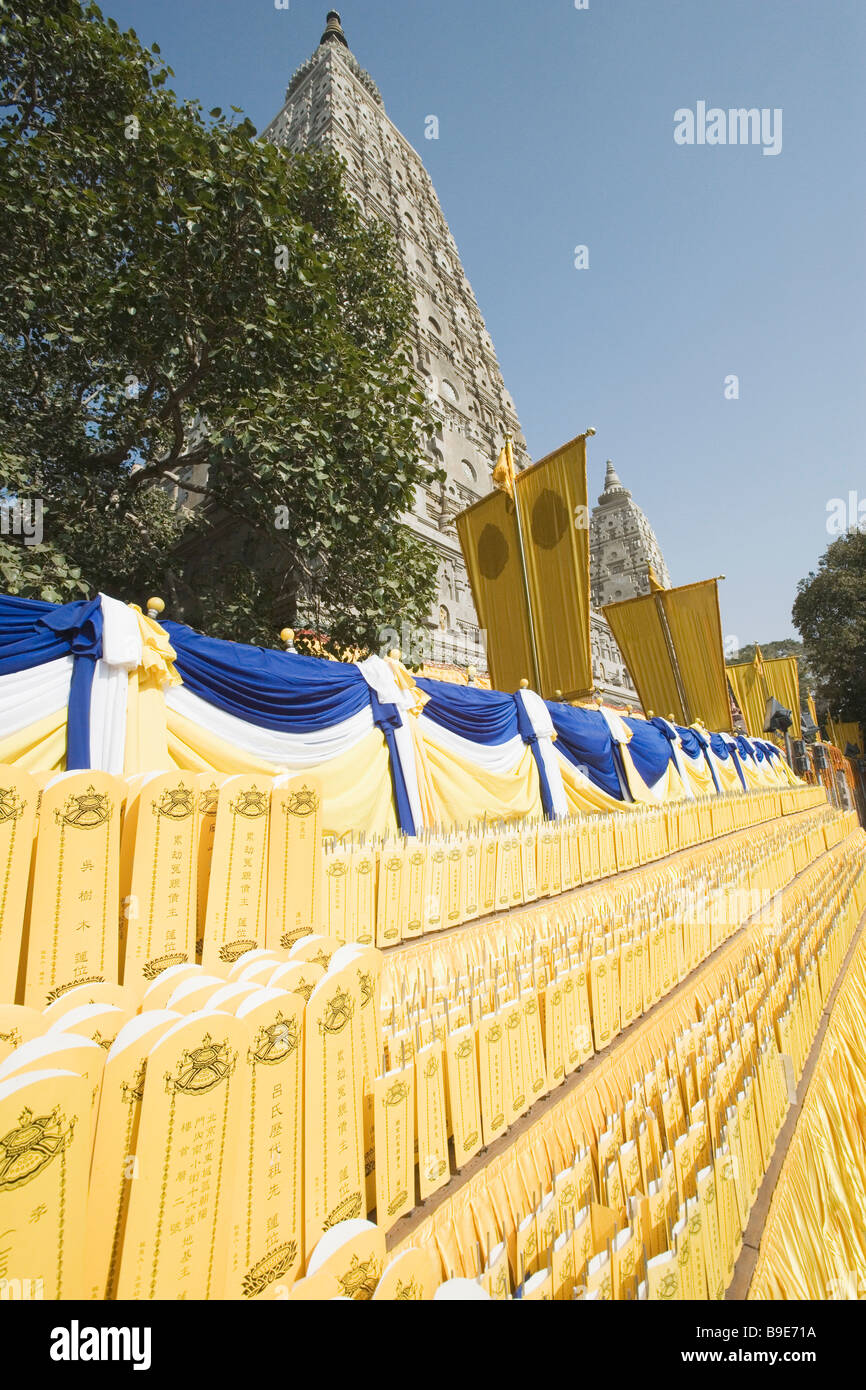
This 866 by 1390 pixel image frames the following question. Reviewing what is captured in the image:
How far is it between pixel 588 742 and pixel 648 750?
1.65 meters

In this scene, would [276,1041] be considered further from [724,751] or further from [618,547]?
[618,547]

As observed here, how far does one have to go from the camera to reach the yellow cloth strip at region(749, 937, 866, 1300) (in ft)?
6.61

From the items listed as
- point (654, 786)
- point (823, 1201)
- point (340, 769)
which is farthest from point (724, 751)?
point (340, 769)

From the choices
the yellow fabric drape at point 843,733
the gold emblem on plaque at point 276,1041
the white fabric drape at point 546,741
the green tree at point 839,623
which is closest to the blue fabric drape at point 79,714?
the gold emblem on plaque at point 276,1041

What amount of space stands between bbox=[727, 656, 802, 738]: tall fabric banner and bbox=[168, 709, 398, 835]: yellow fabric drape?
17.7 m

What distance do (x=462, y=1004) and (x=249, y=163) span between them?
816 centimetres

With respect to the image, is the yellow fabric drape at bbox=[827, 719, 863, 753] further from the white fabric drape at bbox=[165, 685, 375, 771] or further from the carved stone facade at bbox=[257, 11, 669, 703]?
the white fabric drape at bbox=[165, 685, 375, 771]

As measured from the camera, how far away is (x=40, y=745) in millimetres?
2404

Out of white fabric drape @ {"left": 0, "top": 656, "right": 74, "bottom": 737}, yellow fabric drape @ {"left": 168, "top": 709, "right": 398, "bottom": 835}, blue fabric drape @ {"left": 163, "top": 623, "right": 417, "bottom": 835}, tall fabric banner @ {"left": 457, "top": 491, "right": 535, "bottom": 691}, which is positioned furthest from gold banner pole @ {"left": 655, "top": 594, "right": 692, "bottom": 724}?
white fabric drape @ {"left": 0, "top": 656, "right": 74, "bottom": 737}

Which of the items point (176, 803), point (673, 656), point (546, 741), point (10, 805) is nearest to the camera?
point (10, 805)

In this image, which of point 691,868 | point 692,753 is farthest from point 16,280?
point 692,753
